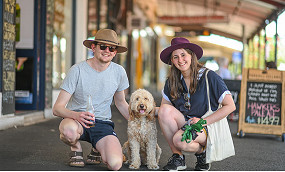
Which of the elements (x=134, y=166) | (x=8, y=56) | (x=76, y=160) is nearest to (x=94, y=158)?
(x=76, y=160)

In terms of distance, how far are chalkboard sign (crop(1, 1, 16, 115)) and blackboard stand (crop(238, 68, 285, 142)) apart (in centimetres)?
370

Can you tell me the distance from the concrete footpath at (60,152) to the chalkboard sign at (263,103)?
1.07 feet

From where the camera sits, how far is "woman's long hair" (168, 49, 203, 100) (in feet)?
13.5

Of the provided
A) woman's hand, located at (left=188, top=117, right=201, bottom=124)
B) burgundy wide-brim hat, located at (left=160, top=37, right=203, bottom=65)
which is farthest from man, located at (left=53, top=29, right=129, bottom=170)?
woman's hand, located at (left=188, top=117, right=201, bottom=124)

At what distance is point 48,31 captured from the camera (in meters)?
8.59

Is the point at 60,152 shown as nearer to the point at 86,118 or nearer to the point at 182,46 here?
the point at 86,118

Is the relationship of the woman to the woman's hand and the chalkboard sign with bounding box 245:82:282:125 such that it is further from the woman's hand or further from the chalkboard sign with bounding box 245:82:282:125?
the chalkboard sign with bounding box 245:82:282:125

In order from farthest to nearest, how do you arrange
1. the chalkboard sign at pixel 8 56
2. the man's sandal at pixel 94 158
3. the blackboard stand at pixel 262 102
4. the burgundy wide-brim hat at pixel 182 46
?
the blackboard stand at pixel 262 102
the chalkboard sign at pixel 8 56
the man's sandal at pixel 94 158
the burgundy wide-brim hat at pixel 182 46

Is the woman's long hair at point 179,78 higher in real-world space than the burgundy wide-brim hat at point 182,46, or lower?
lower

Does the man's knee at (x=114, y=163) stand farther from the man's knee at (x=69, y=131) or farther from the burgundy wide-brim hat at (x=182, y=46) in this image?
the burgundy wide-brim hat at (x=182, y=46)

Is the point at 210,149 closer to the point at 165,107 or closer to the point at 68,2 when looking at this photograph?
the point at 165,107

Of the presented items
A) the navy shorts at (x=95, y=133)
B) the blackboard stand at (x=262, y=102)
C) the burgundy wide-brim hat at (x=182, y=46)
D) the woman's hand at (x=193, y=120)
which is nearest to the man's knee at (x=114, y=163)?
the navy shorts at (x=95, y=133)

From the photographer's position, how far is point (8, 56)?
21.9 ft

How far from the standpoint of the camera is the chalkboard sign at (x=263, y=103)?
7.04 m
